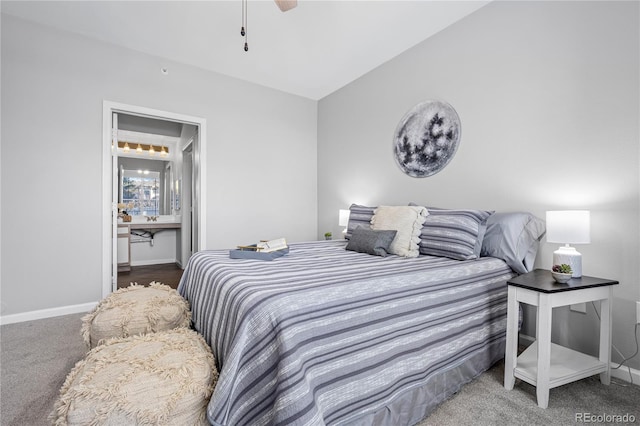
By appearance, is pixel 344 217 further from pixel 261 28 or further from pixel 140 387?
pixel 140 387

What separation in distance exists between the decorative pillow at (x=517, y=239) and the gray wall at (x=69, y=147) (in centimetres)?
298

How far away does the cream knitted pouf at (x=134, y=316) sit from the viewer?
161cm

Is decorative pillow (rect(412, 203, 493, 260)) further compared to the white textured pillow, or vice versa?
the white textured pillow

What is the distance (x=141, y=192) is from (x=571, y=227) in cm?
658

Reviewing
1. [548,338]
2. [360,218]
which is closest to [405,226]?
[360,218]

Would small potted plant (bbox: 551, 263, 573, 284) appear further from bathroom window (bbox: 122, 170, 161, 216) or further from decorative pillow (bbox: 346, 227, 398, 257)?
bathroom window (bbox: 122, 170, 161, 216)

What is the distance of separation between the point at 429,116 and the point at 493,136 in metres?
0.68

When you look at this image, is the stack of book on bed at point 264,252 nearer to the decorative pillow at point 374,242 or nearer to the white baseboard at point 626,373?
the decorative pillow at point 374,242

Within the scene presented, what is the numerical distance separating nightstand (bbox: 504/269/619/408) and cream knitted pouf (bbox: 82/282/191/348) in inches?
75.5

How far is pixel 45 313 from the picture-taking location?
2.78 metres

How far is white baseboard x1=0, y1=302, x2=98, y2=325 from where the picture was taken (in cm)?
263

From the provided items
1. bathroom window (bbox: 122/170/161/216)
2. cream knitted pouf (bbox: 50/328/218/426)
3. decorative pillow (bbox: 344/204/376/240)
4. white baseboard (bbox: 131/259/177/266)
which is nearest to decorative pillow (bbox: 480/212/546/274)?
decorative pillow (bbox: 344/204/376/240)

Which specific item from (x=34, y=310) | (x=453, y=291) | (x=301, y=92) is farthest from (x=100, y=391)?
(x=301, y=92)

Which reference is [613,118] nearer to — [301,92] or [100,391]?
[100,391]
